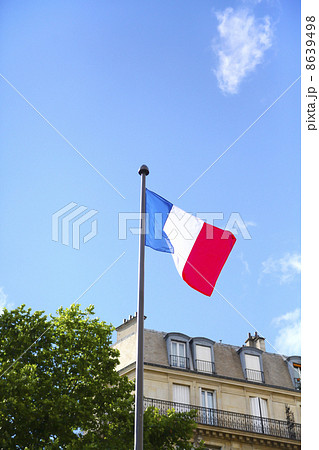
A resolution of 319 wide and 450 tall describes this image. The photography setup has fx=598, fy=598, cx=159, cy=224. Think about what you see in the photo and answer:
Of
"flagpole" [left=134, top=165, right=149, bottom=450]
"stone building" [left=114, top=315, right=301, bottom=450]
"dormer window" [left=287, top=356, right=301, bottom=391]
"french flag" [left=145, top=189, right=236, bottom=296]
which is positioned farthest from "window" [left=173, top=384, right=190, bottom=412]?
"flagpole" [left=134, top=165, right=149, bottom=450]

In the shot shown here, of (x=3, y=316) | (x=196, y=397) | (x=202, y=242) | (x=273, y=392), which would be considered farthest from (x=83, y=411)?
(x=273, y=392)

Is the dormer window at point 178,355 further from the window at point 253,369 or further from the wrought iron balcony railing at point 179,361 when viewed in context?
the window at point 253,369

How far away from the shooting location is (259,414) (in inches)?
1332

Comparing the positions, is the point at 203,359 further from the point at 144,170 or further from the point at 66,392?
the point at 144,170

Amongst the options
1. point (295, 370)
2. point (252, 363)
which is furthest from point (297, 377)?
point (252, 363)

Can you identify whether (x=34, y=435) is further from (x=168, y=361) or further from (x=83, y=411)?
(x=168, y=361)

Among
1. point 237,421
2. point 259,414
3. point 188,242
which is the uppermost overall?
point 259,414

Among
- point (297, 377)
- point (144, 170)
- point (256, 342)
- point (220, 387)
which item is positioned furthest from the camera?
point (256, 342)

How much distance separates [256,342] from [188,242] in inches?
1011

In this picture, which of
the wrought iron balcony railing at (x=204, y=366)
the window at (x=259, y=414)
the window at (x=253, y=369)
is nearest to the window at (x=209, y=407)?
the wrought iron balcony railing at (x=204, y=366)

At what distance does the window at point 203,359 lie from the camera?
34.6m

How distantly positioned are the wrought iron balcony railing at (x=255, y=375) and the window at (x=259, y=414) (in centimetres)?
130

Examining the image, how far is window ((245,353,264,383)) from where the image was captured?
3578 cm
